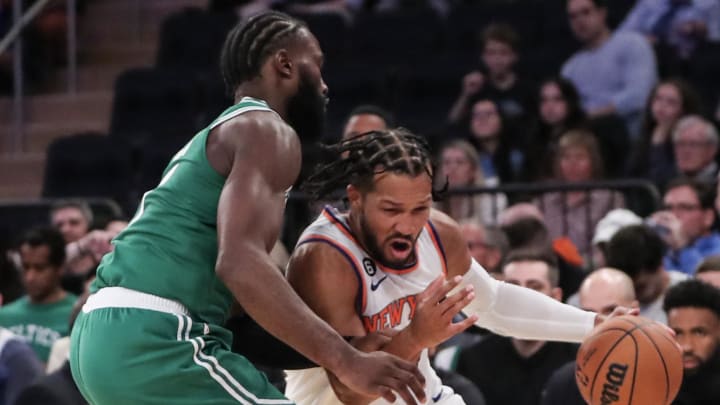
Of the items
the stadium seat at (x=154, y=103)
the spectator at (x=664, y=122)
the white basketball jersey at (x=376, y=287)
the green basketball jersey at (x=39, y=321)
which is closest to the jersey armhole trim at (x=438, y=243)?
the white basketball jersey at (x=376, y=287)

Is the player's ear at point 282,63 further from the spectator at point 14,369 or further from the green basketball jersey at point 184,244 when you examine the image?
the spectator at point 14,369

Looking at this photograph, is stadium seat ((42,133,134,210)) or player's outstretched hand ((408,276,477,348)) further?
stadium seat ((42,133,134,210))

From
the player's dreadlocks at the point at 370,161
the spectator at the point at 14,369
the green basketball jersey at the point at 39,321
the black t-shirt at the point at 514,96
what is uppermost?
the player's dreadlocks at the point at 370,161

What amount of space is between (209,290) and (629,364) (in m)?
1.35

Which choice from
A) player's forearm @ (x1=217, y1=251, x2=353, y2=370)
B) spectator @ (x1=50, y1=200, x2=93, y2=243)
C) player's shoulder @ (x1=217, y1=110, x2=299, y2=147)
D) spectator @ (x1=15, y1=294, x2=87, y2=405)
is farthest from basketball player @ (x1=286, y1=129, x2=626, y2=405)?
spectator @ (x1=50, y1=200, x2=93, y2=243)

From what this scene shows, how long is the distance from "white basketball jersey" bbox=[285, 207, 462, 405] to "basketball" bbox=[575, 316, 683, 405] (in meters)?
0.45

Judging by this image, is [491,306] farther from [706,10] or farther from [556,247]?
[706,10]

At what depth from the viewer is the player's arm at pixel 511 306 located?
421 centimetres

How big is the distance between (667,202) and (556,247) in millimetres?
642

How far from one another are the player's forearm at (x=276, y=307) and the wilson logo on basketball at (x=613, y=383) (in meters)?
1.18

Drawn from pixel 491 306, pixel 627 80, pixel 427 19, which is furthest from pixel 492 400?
pixel 427 19

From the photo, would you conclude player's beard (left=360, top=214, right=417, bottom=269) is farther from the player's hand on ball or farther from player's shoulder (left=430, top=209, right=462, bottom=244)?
the player's hand on ball

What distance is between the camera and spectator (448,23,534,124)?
8.80m

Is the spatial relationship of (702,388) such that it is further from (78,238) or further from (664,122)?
(78,238)
